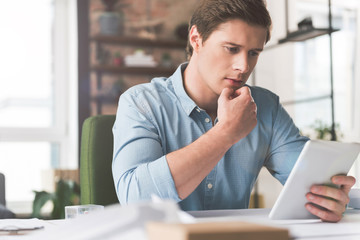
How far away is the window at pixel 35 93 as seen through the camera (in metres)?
4.34

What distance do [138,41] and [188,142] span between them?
133 inches

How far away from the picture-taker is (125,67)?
4609 millimetres

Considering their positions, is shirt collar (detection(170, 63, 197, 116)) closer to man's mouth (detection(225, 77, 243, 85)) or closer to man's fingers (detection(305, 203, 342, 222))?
man's mouth (detection(225, 77, 243, 85))

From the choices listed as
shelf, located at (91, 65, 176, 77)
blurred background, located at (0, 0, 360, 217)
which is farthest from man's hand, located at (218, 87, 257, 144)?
shelf, located at (91, 65, 176, 77)

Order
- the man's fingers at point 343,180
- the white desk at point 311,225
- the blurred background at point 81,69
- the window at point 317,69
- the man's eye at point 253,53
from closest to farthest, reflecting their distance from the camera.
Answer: the white desk at point 311,225
the man's fingers at point 343,180
the man's eye at point 253,53
the window at point 317,69
the blurred background at point 81,69

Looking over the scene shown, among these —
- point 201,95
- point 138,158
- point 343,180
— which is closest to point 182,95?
point 201,95

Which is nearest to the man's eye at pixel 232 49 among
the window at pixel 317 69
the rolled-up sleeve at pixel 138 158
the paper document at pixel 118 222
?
the rolled-up sleeve at pixel 138 158

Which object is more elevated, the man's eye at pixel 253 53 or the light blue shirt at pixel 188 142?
the man's eye at pixel 253 53

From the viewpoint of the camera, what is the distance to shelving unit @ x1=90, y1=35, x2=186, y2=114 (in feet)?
14.9

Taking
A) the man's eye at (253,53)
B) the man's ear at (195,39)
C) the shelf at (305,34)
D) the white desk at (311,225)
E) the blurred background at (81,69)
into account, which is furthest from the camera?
the blurred background at (81,69)

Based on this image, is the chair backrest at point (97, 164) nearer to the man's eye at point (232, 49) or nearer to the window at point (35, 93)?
the man's eye at point (232, 49)

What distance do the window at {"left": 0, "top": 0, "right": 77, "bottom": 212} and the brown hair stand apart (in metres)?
3.13

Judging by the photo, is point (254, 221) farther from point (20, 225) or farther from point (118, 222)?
point (20, 225)

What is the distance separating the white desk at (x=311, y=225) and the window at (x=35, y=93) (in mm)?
3397
